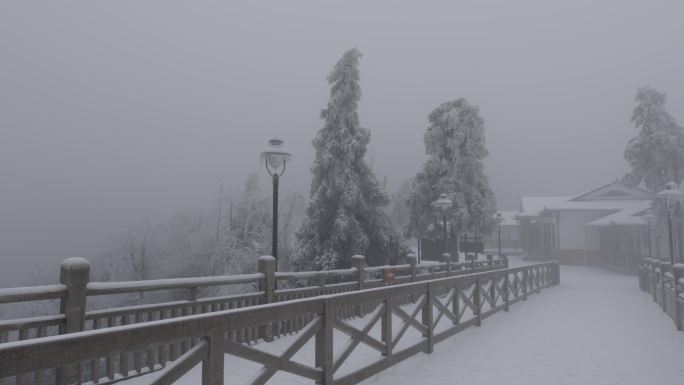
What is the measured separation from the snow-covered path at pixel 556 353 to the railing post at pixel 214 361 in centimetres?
282

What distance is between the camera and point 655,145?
3053 cm

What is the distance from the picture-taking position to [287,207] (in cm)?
4134

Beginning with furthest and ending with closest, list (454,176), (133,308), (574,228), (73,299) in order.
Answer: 1. (574,228)
2. (454,176)
3. (133,308)
4. (73,299)

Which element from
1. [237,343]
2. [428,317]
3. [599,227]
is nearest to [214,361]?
[237,343]

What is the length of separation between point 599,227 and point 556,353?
3144 cm

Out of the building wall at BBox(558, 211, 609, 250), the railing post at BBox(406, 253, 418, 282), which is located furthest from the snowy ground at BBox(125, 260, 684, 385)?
the building wall at BBox(558, 211, 609, 250)

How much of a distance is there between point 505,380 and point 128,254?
34.9 meters

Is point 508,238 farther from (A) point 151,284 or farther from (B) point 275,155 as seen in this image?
(A) point 151,284

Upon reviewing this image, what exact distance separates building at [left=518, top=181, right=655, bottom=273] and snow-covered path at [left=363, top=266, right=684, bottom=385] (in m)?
22.8

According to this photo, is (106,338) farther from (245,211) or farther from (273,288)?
(245,211)

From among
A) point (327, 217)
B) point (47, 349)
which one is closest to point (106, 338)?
point (47, 349)

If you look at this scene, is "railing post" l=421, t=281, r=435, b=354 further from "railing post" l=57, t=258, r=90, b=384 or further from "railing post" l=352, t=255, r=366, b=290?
"railing post" l=57, t=258, r=90, b=384

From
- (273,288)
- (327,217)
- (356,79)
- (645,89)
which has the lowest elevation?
(273,288)

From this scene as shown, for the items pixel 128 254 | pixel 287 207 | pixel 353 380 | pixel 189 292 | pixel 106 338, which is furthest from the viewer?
pixel 287 207
